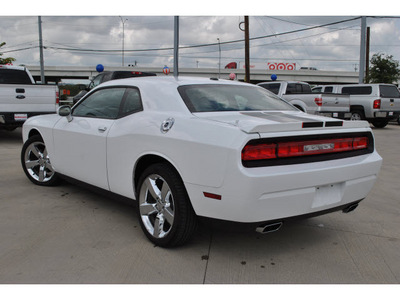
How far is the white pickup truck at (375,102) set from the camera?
15.9 m

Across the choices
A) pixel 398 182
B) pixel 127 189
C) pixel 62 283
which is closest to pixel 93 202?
pixel 127 189

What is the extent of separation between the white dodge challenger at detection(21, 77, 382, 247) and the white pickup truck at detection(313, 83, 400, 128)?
13.2m

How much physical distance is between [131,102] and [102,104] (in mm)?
596

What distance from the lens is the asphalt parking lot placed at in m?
2.93

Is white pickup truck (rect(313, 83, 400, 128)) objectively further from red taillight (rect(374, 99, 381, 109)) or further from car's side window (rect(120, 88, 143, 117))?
car's side window (rect(120, 88, 143, 117))

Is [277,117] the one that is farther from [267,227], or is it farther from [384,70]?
[384,70]

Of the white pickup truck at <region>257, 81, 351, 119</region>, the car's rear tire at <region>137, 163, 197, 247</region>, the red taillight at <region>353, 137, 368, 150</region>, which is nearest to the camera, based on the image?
the car's rear tire at <region>137, 163, 197, 247</region>

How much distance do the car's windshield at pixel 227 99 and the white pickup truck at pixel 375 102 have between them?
13171 mm

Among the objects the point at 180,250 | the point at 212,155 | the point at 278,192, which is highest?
the point at 212,155

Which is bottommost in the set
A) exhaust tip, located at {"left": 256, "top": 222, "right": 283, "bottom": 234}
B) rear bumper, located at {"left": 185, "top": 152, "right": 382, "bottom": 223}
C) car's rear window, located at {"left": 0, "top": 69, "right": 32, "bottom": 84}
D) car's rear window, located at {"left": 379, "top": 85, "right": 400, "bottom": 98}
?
exhaust tip, located at {"left": 256, "top": 222, "right": 283, "bottom": 234}

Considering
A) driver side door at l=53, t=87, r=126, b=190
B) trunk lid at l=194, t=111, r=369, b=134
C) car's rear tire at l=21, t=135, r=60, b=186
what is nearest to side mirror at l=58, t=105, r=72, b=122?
driver side door at l=53, t=87, r=126, b=190

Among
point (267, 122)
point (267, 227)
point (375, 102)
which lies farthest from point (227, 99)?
point (375, 102)

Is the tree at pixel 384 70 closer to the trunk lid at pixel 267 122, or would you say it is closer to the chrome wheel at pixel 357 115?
the chrome wheel at pixel 357 115

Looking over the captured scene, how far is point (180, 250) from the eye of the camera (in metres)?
3.37
